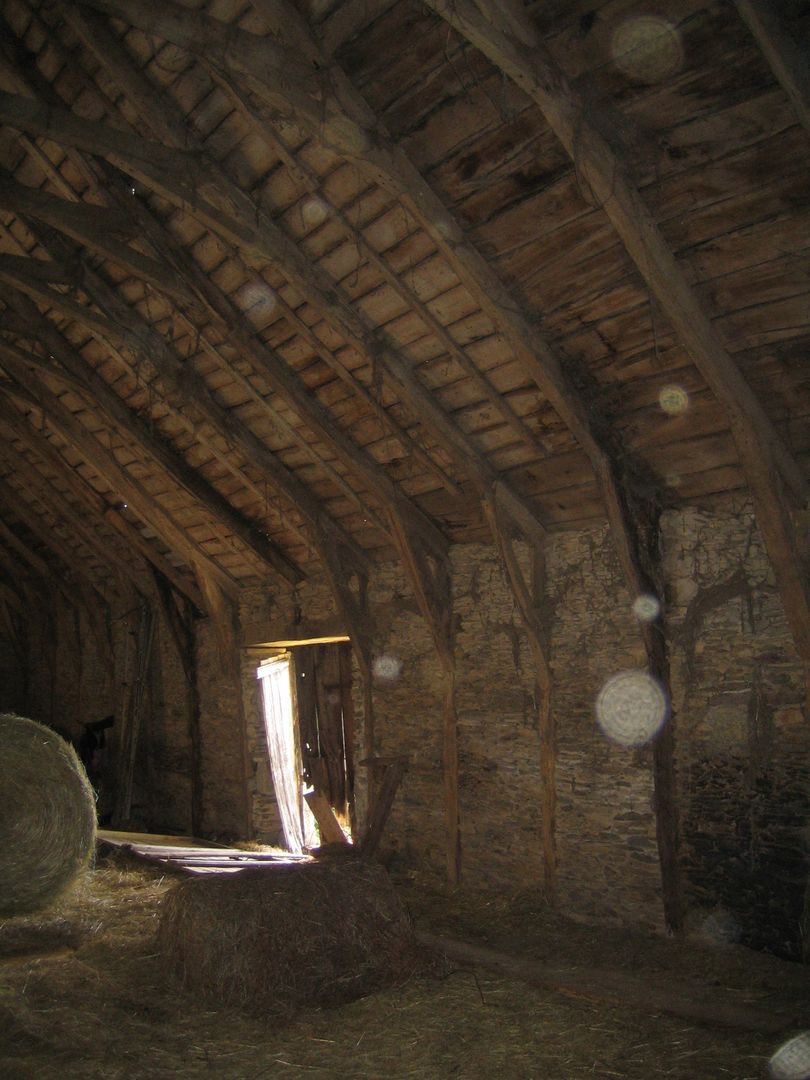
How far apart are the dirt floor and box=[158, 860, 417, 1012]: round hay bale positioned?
→ 0.12 m

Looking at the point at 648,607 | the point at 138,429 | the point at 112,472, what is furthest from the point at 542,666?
the point at 112,472

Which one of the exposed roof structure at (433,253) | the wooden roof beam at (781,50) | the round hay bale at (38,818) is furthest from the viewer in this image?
the round hay bale at (38,818)

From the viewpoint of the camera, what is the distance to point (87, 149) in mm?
4480

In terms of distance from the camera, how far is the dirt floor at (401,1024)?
146 inches

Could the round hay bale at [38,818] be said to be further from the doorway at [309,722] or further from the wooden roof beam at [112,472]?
the doorway at [309,722]

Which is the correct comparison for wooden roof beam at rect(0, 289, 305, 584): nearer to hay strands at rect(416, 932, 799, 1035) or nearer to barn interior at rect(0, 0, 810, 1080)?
barn interior at rect(0, 0, 810, 1080)

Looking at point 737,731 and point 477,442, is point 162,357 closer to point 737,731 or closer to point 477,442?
point 477,442

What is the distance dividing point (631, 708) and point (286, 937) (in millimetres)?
2528

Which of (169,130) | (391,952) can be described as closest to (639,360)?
(169,130)

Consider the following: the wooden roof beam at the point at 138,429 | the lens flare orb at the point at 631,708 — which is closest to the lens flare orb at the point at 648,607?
the lens flare orb at the point at 631,708

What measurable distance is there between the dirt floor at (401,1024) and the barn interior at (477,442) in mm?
28

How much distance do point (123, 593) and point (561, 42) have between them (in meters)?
Answer: 8.57

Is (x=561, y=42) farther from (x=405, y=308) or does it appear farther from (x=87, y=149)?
(x=87, y=149)

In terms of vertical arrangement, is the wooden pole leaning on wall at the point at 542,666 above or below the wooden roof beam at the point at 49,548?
below
